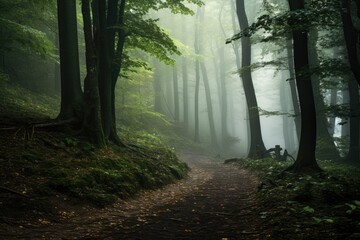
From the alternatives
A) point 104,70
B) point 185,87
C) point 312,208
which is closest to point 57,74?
point 104,70

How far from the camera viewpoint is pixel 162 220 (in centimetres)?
657

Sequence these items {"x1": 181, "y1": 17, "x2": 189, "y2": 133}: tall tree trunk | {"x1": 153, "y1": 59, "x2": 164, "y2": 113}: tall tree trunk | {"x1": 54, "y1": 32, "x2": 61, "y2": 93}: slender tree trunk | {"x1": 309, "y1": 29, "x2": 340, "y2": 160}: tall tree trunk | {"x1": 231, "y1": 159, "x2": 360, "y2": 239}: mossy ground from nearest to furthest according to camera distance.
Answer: {"x1": 231, "y1": 159, "x2": 360, "y2": 239}: mossy ground, {"x1": 309, "y1": 29, "x2": 340, "y2": 160}: tall tree trunk, {"x1": 54, "y1": 32, "x2": 61, "y2": 93}: slender tree trunk, {"x1": 153, "y1": 59, "x2": 164, "y2": 113}: tall tree trunk, {"x1": 181, "y1": 17, "x2": 189, "y2": 133}: tall tree trunk

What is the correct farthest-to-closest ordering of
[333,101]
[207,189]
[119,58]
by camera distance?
[333,101] → [119,58] → [207,189]

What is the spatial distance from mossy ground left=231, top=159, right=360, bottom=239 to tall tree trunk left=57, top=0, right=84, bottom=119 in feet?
21.2

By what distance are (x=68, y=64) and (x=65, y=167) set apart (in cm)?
413

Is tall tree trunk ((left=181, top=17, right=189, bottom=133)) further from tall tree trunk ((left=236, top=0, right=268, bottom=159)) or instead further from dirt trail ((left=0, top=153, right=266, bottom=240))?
dirt trail ((left=0, top=153, right=266, bottom=240))

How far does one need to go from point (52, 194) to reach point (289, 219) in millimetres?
4795

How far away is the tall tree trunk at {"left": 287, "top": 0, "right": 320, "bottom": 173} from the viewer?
33.4ft

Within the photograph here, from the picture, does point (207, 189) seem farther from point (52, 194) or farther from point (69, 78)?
point (69, 78)

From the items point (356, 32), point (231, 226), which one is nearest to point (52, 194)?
point (231, 226)

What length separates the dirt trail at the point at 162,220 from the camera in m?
5.46

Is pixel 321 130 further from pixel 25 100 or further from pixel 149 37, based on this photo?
pixel 25 100

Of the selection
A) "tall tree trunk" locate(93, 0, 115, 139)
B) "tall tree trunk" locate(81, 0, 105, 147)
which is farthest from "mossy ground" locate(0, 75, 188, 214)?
"tall tree trunk" locate(93, 0, 115, 139)

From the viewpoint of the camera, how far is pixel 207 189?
1056cm
